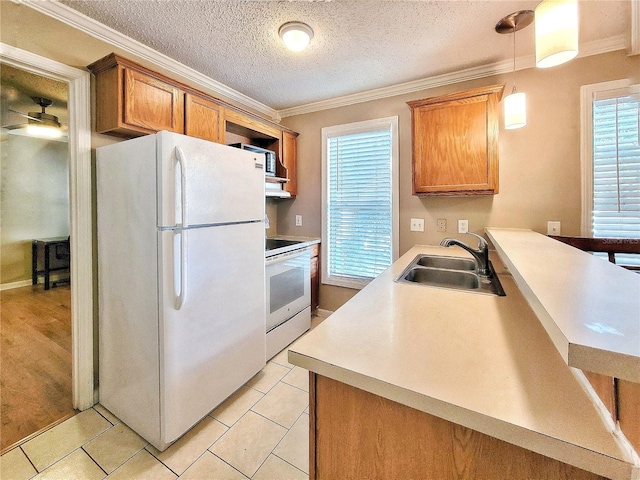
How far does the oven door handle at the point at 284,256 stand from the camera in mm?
2274

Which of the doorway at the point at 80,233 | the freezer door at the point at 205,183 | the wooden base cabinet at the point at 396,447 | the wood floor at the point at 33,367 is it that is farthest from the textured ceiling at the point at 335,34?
the wood floor at the point at 33,367

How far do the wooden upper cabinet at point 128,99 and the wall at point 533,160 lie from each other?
195cm

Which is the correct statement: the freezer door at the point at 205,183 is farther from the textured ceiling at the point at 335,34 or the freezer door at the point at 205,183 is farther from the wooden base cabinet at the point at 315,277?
the wooden base cabinet at the point at 315,277

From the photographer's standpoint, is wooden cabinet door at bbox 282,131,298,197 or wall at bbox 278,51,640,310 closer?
wall at bbox 278,51,640,310

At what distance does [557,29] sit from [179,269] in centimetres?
197

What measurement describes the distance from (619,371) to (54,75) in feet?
8.67

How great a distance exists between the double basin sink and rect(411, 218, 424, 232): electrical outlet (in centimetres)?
61

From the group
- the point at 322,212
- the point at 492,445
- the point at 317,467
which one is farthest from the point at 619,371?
the point at 322,212

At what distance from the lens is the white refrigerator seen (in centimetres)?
144

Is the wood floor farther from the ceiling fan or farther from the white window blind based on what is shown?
the white window blind

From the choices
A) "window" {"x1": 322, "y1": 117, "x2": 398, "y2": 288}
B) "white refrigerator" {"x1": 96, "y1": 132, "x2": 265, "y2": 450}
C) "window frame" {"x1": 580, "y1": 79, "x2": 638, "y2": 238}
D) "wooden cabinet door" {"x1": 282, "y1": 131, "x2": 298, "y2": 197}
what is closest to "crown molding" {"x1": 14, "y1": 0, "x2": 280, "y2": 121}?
"wooden cabinet door" {"x1": 282, "y1": 131, "x2": 298, "y2": 197}

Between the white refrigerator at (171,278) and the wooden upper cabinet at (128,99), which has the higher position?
the wooden upper cabinet at (128,99)

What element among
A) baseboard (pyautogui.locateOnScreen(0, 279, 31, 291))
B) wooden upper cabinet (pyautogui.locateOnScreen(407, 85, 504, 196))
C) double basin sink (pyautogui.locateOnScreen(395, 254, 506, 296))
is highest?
wooden upper cabinet (pyautogui.locateOnScreen(407, 85, 504, 196))

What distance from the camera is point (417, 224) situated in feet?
8.74
